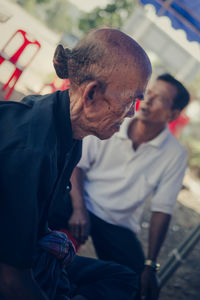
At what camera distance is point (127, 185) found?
8.11 feet

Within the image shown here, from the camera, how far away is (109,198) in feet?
8.15

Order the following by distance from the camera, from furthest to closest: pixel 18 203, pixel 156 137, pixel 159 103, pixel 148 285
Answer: pixel 159 103
pixel 156 137
pixel 148 285
pixel 18 203

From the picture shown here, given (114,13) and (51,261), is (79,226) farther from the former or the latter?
(114,13)

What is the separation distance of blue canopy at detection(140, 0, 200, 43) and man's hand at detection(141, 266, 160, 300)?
2.85m

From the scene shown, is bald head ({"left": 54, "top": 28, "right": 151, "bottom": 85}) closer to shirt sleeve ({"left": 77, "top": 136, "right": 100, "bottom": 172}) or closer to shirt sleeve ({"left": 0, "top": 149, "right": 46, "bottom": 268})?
shirt sleeve ({"left": 0, "top": 149, "right": 46, "bottom": 268})

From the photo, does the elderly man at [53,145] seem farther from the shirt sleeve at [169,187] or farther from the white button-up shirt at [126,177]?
the shirt sleeve at [169,187]

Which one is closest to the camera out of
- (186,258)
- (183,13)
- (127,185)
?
(127,185)

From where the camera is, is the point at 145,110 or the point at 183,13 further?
the point at 183,13

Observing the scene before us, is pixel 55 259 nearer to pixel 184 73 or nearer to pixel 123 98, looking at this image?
pixel 123 98

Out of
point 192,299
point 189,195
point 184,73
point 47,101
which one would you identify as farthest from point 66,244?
point 184,73

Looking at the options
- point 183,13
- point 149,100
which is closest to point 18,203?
point 149,100

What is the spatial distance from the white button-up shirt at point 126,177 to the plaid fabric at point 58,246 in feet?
3.66

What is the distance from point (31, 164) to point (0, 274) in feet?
1.53

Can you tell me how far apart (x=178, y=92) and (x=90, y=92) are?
6.14 feet
